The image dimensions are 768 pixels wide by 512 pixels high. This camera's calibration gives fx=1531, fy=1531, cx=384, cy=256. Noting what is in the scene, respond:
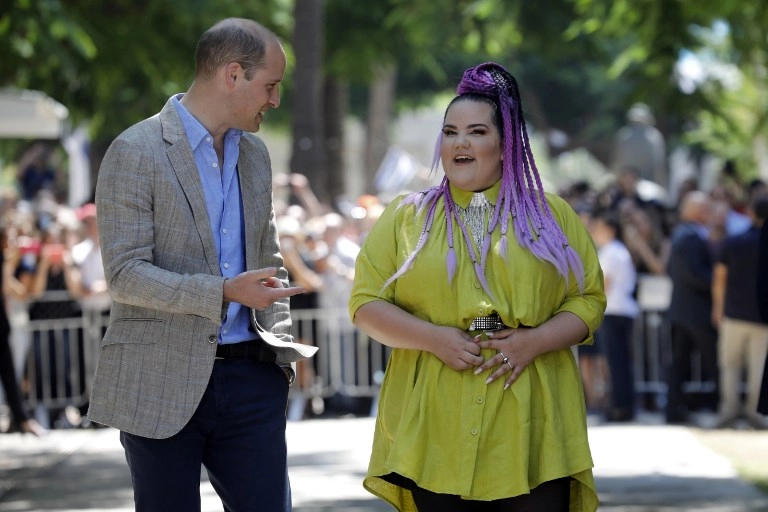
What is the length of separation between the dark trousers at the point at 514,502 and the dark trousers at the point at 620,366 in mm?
9142

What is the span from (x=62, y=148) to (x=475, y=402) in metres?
24.8

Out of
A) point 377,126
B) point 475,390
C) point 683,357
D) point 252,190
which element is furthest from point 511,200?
point 377,126

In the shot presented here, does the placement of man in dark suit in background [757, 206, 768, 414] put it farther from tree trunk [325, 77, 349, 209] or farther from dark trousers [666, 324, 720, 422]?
tree trunk [325, 77, 349, 209]

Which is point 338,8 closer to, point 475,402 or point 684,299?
point 684,299

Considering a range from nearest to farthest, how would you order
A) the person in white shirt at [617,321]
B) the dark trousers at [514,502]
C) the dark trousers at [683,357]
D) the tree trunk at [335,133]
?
1. the dark trousers at [514,502]
2. the dark trousers at [683,357]
3. the person in white shirt at [617,321]
4. the tree trunk at [335,133]

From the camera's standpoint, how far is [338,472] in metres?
10.4

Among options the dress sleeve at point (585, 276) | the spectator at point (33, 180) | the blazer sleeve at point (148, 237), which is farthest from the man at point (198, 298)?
the spectator at point (33, 180)

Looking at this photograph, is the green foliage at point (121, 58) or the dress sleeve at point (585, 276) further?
the green foliage at point (121, 58)

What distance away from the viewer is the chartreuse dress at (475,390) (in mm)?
4551

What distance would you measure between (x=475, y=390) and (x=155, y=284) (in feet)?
3.28

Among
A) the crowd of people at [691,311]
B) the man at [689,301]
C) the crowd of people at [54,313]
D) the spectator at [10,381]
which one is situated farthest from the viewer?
the crowd of people at [54,313]

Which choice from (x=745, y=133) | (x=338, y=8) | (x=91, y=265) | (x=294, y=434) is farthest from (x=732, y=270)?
(x=338, y=8)

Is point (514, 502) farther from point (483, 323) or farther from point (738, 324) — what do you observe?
point (738, 324)

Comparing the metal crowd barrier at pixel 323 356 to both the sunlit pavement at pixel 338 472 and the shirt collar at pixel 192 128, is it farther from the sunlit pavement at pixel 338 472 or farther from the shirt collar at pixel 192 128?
the shirt collar at pixel 192 128
